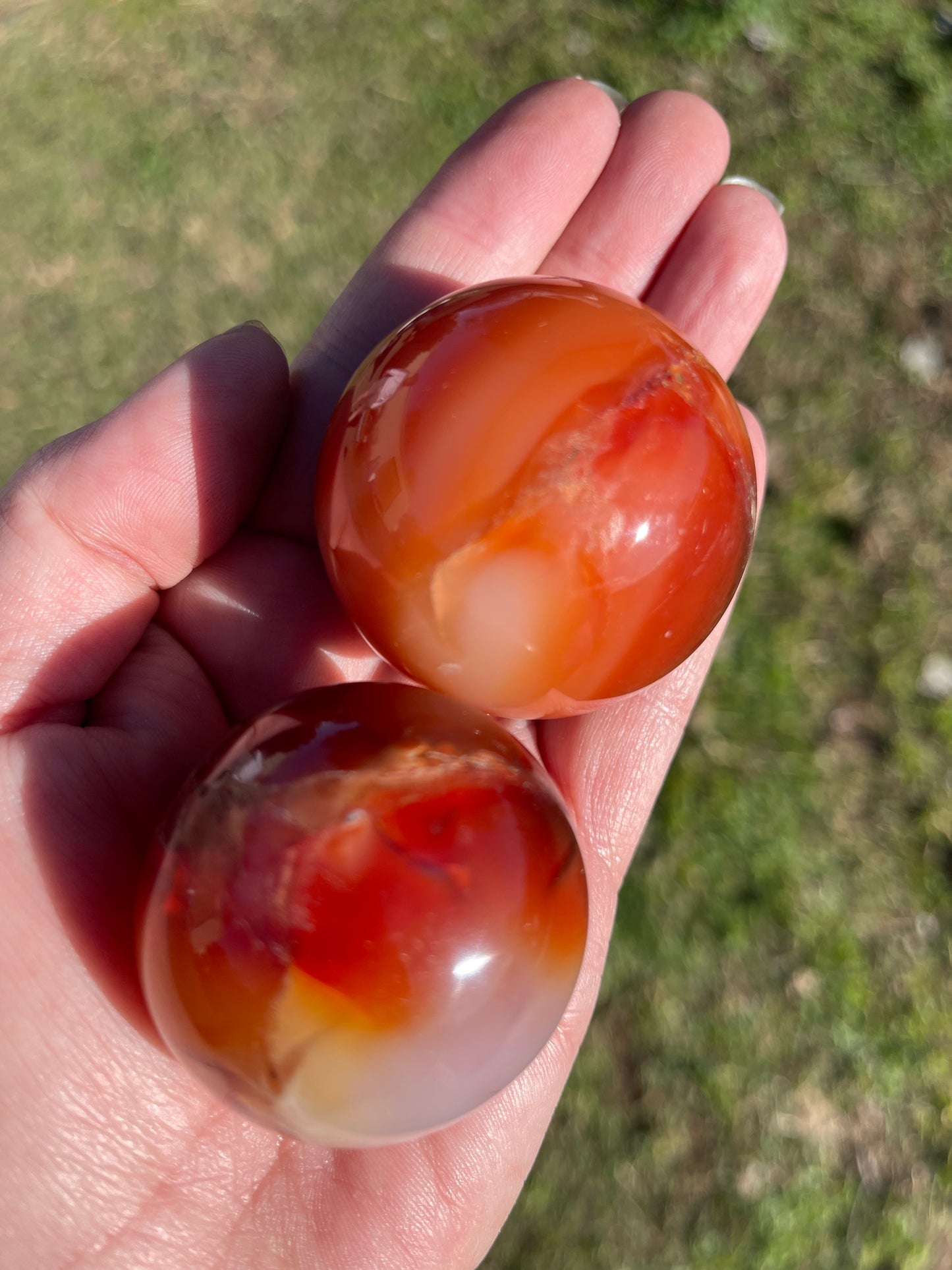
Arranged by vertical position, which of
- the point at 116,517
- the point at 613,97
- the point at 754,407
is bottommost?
the point at 754,407

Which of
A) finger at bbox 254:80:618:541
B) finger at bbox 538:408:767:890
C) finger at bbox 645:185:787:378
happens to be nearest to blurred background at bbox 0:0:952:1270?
finger at bbox 538:408:767:890

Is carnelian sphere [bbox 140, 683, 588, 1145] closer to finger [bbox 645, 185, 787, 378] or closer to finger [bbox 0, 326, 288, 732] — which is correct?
finger [bbox 0, 326, 288, 732]

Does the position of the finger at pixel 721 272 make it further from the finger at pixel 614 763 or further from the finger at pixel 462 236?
the finger at pixel 614 763

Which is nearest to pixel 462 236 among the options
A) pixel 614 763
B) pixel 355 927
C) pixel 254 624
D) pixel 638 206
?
pixel 638 206

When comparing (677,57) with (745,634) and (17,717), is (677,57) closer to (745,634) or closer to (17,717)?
(745,634)

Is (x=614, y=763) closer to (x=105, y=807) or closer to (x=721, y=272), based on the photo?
(x=105, y=807)

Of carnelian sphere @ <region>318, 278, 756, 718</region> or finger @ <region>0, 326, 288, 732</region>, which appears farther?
finger @ <region>0, 326, 288, 732</region>
